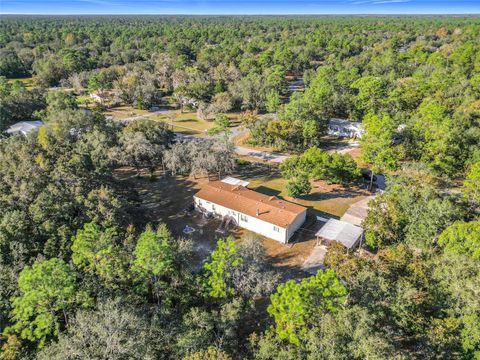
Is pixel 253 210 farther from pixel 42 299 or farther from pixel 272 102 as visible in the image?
pixel 272 102

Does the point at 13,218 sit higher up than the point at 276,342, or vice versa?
the point at 13,218

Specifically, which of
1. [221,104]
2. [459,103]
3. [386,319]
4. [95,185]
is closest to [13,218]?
[95,185]

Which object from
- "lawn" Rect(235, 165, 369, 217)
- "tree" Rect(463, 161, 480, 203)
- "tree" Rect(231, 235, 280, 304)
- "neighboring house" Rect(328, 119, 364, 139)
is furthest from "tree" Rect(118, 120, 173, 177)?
"tree" Rect(463, 161, 480, 203)

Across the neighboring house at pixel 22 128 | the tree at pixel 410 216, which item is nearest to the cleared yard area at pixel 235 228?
the tree at pixel 410 216

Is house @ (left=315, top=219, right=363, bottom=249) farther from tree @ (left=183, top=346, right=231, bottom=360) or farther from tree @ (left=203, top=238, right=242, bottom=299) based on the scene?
tree @ (left=183, top=346, right=231, bottom=360)

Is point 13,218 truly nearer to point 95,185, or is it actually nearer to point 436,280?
point 95,185

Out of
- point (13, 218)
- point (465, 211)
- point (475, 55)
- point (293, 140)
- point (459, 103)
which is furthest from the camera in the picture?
point (475, 55)
